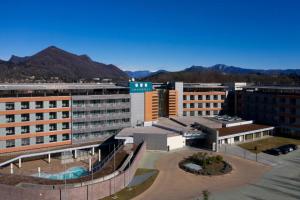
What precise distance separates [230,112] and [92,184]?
7935 cm

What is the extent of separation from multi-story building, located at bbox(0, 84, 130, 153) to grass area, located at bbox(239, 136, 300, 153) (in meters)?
33.6

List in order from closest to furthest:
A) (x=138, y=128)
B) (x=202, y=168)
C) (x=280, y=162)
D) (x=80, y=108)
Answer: (x=202, y=168), (x=280, y=162), (x=80, y=108), (x=138, y=128)

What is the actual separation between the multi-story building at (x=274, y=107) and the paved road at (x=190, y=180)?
32435 mm

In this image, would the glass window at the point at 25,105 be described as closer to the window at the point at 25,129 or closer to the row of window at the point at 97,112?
the window at the point at 25,129

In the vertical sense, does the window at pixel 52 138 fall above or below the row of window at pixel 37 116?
below

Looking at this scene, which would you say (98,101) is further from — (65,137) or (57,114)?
(65,137)

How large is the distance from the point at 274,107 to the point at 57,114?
214 feet

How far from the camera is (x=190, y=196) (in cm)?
4453

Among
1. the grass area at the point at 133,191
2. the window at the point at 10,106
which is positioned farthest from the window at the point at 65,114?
the grass area at the point at 133,191

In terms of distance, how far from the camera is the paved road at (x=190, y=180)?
149 ft

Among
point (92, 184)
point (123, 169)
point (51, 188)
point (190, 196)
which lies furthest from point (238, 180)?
point (51, 188)

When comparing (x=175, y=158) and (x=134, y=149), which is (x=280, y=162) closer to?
(x=175, y=158)

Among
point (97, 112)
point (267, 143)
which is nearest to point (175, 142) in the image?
point (97, 112)

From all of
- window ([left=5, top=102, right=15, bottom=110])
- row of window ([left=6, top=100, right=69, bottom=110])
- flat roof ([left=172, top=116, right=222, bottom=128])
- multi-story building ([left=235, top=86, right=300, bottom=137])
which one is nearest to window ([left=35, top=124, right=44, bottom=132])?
row of window ([left=6, top=100, right=69, bottom=110])
